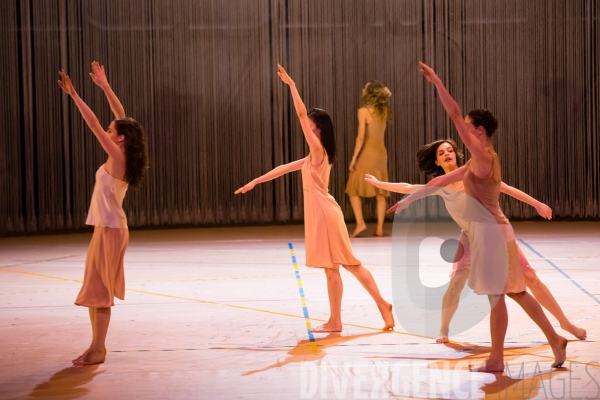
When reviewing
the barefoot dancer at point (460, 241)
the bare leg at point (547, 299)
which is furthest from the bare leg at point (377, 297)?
the bare leg at point (547, 299)

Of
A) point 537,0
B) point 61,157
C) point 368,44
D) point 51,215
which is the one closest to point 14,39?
point 61,157

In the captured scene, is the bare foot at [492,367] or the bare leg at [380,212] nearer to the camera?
the bare foot at [492,367]

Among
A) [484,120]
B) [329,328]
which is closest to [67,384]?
[329,328]

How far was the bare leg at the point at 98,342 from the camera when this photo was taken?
193 inches

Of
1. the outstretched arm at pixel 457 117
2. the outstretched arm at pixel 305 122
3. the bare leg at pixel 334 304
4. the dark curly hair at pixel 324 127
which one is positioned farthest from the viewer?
the dark curly hair at pixel 324 127

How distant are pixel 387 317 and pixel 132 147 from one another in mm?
1939

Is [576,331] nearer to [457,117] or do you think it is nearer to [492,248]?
[492,248]

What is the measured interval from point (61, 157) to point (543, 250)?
20.0 feet

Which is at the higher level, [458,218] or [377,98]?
[377,98]

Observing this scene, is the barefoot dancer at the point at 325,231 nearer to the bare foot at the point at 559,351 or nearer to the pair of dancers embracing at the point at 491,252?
the pair of dancers embracing at the point at 491,252

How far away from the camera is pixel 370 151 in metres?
10.4

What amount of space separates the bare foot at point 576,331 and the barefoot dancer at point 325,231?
110 centimetres

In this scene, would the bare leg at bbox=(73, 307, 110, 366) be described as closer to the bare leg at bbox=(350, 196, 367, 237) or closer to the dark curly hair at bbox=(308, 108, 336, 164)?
the dark curly hair at bbox=(308, 108, 336, 164)

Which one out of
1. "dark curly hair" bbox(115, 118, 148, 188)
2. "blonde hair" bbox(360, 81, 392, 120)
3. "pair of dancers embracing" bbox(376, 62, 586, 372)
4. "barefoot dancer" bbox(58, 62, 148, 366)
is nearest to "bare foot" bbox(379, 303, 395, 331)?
"pair of dancers embracing" bbox(376, 62, 586, 372)
